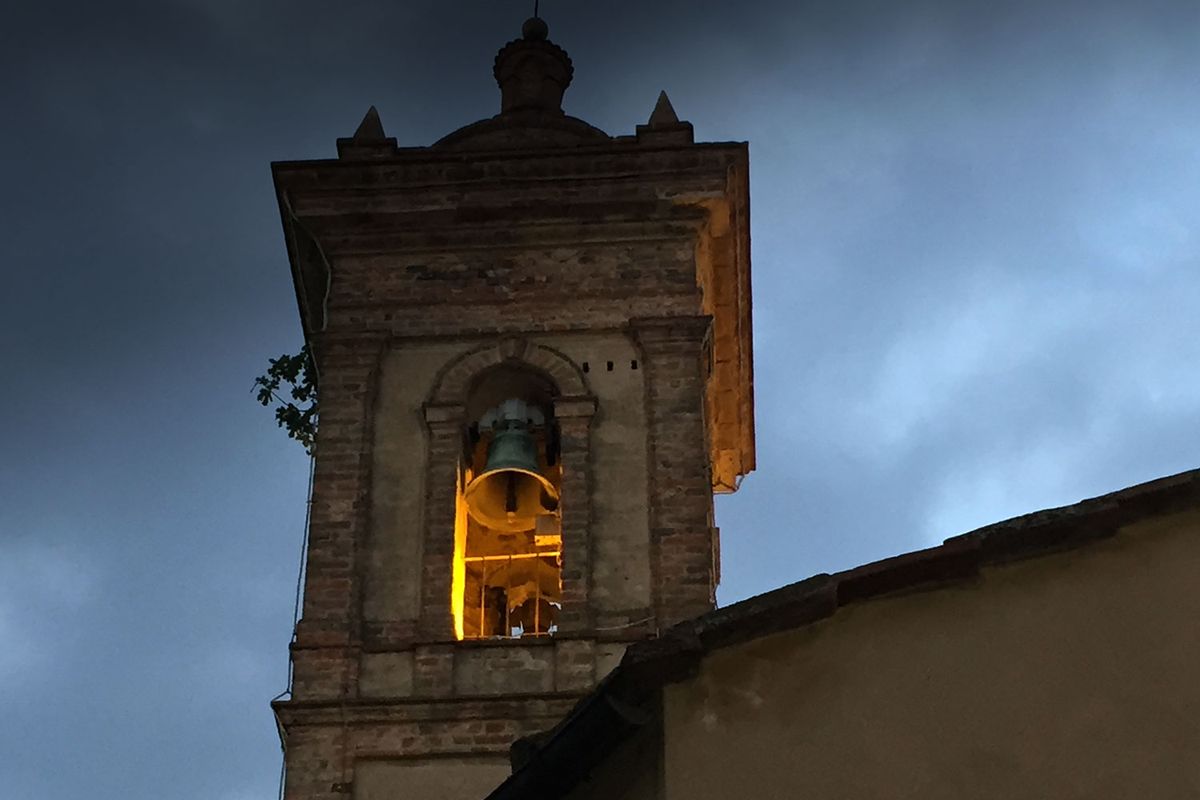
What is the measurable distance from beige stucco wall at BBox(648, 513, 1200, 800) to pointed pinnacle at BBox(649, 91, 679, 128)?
31.6 ft

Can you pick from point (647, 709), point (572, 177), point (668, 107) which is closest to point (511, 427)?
point (572, 177)

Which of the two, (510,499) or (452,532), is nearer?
(452,532)

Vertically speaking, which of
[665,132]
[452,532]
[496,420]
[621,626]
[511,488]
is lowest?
[621,626]

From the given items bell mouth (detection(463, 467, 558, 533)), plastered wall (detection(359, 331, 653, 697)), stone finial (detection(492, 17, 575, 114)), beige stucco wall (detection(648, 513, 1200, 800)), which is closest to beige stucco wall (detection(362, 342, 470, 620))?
plastered wall (detection(359, 331, 653, 697))

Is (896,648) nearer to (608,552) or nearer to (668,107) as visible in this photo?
(608,552)

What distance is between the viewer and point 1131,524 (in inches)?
288

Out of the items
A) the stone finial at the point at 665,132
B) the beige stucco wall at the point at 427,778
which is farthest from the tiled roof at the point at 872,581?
the stone finial at the point at 665,132

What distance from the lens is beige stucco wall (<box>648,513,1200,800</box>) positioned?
6.84m

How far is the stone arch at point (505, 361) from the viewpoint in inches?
583

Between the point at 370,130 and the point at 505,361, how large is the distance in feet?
9.63

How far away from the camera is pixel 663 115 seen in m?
16.9

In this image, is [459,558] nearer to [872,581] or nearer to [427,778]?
[427,778]

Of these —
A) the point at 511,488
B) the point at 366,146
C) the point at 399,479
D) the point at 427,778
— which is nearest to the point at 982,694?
the point at 427,778

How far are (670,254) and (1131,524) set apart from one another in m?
8.63
